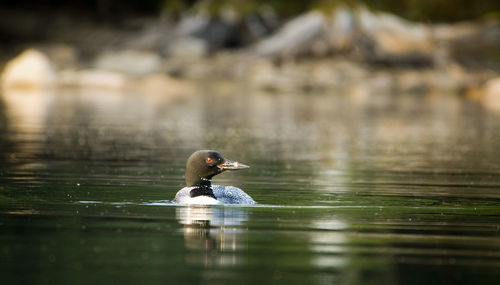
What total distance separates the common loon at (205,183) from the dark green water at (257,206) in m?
0.26

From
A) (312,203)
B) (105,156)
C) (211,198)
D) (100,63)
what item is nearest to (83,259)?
(211,198)

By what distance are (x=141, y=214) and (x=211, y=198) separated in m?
1.24

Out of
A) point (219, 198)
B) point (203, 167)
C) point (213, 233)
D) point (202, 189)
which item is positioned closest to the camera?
point (213, 233)

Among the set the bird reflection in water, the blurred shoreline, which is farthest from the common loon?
the blurred shoreline

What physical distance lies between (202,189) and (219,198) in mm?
301

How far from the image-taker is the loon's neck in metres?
15.0

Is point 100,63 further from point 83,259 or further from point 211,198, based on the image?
point 83,259

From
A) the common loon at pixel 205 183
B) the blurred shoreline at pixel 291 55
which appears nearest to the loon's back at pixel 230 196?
the common loon at pixel 205 183

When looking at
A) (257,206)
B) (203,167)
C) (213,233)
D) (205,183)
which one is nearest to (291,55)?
(257,206)

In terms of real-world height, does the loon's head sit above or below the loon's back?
above

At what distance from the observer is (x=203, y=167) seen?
15.0m

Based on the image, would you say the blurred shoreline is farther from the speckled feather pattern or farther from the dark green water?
the speckled feather pattern

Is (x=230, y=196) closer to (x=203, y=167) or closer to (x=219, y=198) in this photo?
(x=219, y=198)

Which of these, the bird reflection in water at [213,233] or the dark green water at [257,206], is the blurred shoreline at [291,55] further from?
the bird reflection in water at [213,233]
